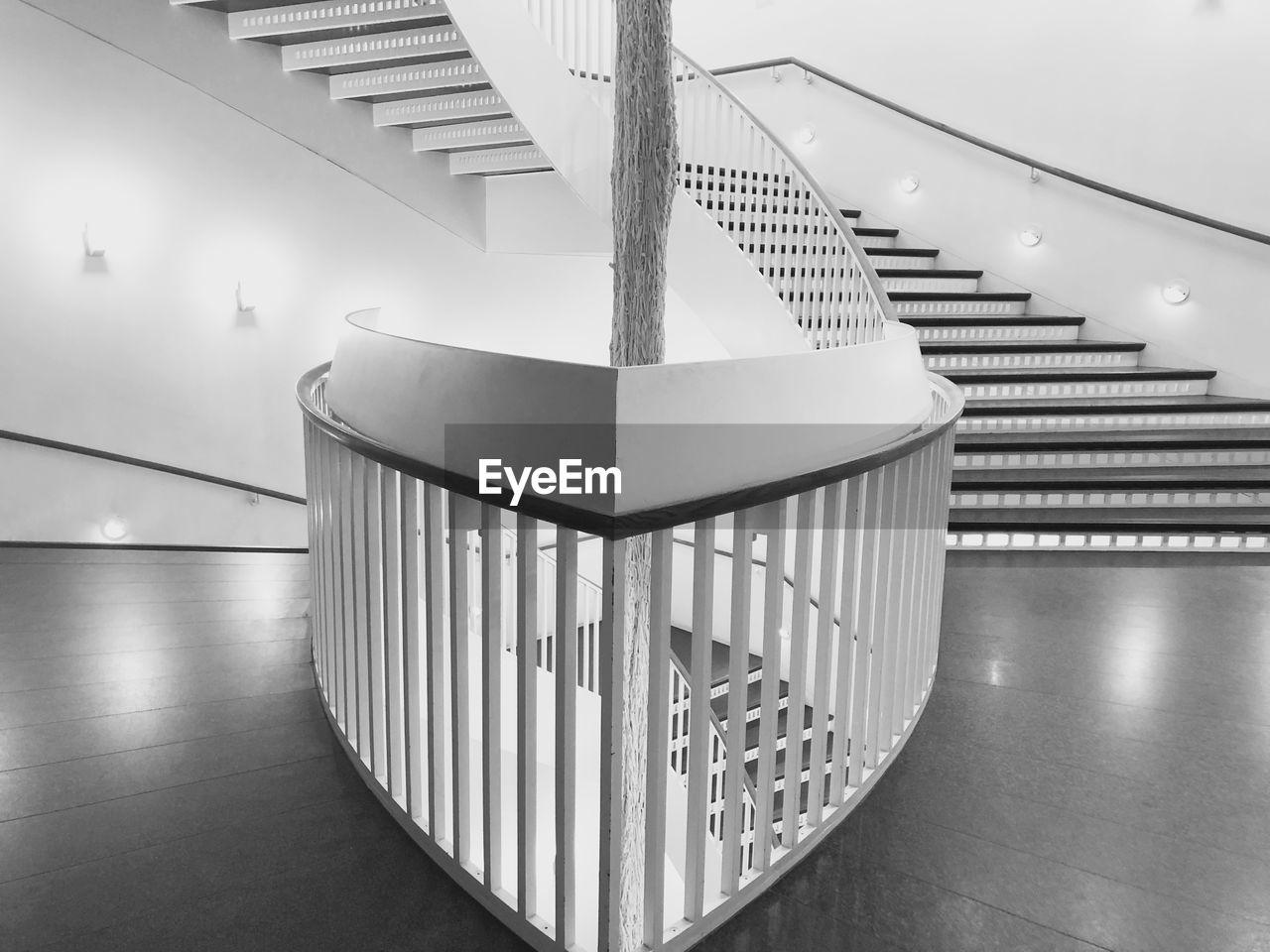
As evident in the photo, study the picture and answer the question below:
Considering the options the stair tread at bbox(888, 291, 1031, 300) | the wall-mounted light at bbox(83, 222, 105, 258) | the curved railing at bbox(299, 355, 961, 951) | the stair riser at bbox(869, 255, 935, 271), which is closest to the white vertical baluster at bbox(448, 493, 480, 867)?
the curved railing at bbox(299, 355, 961, 951)

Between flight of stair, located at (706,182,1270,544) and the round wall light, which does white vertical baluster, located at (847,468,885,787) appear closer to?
flight of stair, located at (706,182,1270,544)

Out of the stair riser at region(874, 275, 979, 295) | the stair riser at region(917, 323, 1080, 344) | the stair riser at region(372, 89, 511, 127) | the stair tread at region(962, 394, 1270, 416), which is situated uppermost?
the stair riser at region(372, 89, 511, 127)

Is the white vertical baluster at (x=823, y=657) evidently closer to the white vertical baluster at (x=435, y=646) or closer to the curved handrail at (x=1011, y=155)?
the white vertical baluster at (x=435, y=646)

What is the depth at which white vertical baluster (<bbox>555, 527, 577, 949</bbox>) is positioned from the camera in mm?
1401

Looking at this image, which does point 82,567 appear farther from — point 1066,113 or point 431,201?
point 1066,113

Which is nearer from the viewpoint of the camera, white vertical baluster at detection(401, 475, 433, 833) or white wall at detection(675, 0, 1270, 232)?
white vertical baluster at detection(401, 475, 433, 833)

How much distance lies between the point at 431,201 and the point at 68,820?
514cm

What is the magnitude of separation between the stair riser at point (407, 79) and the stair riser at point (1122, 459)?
3283mm

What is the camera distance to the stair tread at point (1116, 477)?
504 cm

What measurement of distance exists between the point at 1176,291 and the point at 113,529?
6.71 m

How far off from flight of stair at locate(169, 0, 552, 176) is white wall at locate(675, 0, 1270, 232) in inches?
147

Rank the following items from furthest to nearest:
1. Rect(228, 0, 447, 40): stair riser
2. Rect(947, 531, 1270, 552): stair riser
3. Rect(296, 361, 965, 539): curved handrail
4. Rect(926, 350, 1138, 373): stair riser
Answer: Rect(926, 350, 1138, 373): stair riser < Rect(228, 0, 447, 40): stair riser < Rect(947, 531, 1270, 552): stair riser < Rect(296, 361, 965, 539): curved handrail

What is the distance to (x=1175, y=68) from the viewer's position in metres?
6.53

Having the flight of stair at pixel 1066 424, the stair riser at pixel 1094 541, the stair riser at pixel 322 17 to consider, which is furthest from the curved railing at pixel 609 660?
the stair riser at pixel 322 17
